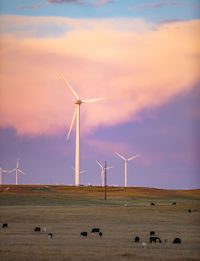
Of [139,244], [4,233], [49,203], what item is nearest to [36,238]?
[4,233]

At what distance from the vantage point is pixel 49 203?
10238cm

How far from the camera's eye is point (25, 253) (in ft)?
104

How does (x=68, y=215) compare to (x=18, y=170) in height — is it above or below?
below


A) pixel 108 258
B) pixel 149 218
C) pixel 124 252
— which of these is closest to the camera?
pixel 108 258

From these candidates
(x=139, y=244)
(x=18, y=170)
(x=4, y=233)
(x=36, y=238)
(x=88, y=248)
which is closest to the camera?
(x=88, y=248)

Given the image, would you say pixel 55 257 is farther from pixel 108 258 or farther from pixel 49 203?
pixel 49 203

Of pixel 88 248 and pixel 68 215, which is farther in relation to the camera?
pixel 68 215

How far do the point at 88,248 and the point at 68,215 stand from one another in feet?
119

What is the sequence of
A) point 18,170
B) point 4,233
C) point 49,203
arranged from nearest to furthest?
point 4,233
point 49,203
point 18,170

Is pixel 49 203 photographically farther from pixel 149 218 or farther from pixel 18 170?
pixel 18 170

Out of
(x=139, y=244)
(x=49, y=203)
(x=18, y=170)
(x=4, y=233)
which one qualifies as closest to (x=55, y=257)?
(x=139, y=244)

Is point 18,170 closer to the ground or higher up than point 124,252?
higher up

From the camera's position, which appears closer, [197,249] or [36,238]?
[197,249]

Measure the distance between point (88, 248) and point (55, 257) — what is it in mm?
4831
